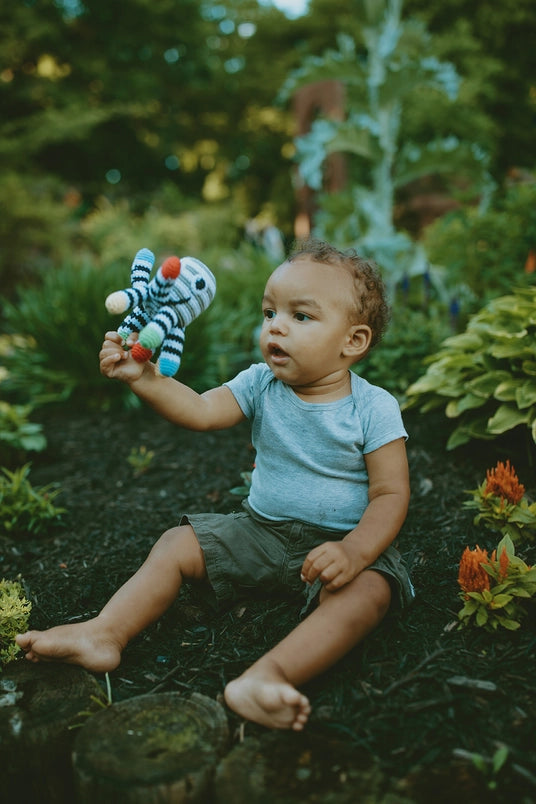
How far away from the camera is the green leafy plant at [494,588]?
1.67m

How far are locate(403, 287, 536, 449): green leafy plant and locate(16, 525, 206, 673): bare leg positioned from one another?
142 centimetres

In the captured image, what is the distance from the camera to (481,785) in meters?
1.17

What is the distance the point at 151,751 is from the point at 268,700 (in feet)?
0.81

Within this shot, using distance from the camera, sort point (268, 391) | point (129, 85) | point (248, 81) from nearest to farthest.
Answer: point (268, 391) → point (129, 85) → point (248, 81)

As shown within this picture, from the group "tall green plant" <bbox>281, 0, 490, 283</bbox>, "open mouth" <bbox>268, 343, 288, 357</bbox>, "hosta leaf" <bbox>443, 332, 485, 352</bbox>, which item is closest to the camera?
"open mouth" <bbox>268, 343, 288, 357</bbox>

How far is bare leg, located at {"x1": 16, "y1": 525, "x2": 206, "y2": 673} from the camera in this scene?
1563 millimetres

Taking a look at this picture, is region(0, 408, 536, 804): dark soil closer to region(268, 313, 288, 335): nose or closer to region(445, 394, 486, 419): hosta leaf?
region(445, 394, 486, 419): hosta leaf

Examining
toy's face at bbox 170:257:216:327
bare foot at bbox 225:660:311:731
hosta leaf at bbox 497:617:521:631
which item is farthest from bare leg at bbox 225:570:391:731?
toy's face at bbox 170:257:216:327

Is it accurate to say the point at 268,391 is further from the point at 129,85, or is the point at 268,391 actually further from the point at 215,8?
the point at 215,8

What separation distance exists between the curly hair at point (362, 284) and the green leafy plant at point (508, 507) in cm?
70

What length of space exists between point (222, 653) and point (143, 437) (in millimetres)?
2130

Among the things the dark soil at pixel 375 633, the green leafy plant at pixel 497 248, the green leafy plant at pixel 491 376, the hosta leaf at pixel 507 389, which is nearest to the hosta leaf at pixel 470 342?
the green leafy plant at pixel 491 376

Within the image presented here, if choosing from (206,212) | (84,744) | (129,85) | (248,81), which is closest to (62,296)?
(84,744)

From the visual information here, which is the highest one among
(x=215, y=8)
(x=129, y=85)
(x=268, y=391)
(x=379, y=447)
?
(x=215, y=8)
